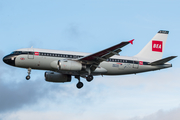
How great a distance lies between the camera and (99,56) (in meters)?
37.8

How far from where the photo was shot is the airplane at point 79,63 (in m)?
37.6

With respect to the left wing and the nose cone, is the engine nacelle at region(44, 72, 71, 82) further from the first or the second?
the left wing

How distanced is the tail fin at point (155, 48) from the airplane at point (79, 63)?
1.32m

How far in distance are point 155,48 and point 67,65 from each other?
16343 mm

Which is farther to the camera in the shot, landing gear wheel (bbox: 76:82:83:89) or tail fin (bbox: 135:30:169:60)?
tail fin (bbox: 135:30:169:60)

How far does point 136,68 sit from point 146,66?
1.61 meters

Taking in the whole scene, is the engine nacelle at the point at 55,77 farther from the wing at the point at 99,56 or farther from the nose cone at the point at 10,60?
the nose cone at the point at 10,60

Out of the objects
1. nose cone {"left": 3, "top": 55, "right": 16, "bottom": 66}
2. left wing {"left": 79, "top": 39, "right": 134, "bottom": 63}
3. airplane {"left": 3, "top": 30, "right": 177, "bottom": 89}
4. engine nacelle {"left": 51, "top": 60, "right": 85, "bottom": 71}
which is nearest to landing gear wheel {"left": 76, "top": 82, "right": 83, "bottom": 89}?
airplane {"left": 3, "top": 30, "right": 177, "bottom": 89}

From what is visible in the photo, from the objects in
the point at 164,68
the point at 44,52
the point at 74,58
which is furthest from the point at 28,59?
the point at 164,68

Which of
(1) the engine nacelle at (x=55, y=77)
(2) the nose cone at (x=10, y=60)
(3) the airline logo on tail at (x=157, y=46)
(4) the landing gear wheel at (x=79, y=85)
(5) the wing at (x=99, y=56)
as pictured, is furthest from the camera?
(3) the airline logo on tail at (x=157, y=46)

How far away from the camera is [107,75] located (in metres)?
41.9

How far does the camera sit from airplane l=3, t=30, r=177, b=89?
3759 cm

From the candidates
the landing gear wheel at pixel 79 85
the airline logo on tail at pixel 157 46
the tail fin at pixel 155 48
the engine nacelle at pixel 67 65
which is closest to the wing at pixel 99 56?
the engine nacelle at pixel 67 65

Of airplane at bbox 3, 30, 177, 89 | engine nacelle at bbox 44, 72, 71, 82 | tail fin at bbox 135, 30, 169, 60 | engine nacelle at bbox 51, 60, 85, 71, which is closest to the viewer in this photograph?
engine nacelle at bbox 51, 60, 85, 71
